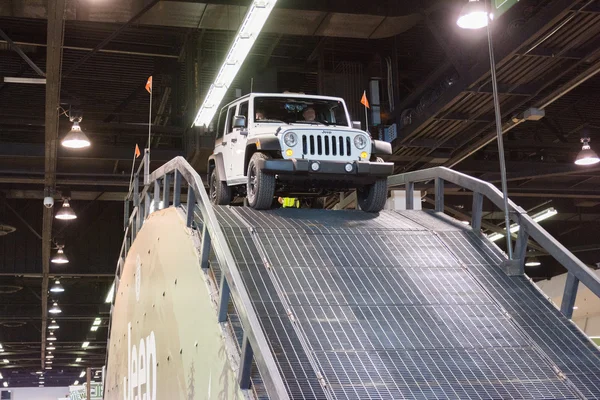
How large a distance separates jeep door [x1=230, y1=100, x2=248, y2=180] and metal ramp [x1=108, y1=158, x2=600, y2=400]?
188 cm

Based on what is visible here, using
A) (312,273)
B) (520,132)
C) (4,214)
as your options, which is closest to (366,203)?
(312,273)

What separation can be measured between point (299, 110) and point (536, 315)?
5.22 m

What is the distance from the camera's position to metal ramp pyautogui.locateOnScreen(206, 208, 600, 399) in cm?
534

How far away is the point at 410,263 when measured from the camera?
286 inches

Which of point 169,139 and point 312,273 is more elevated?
point 169,139

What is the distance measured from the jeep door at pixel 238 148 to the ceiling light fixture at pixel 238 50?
0.80 m

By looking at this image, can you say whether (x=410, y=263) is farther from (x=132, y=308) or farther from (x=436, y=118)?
(x=436, y=118)

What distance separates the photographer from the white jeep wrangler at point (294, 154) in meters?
9.07

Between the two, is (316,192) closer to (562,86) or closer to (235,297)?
(562,86)

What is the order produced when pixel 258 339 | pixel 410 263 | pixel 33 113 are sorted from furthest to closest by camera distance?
pixel 33 113 → pixel 410 263 → pixel 258 339

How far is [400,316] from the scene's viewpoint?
20.4 ft

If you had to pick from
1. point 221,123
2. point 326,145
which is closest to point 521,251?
point 326,145

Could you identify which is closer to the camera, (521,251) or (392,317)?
(392,317)

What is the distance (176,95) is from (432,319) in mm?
12719
